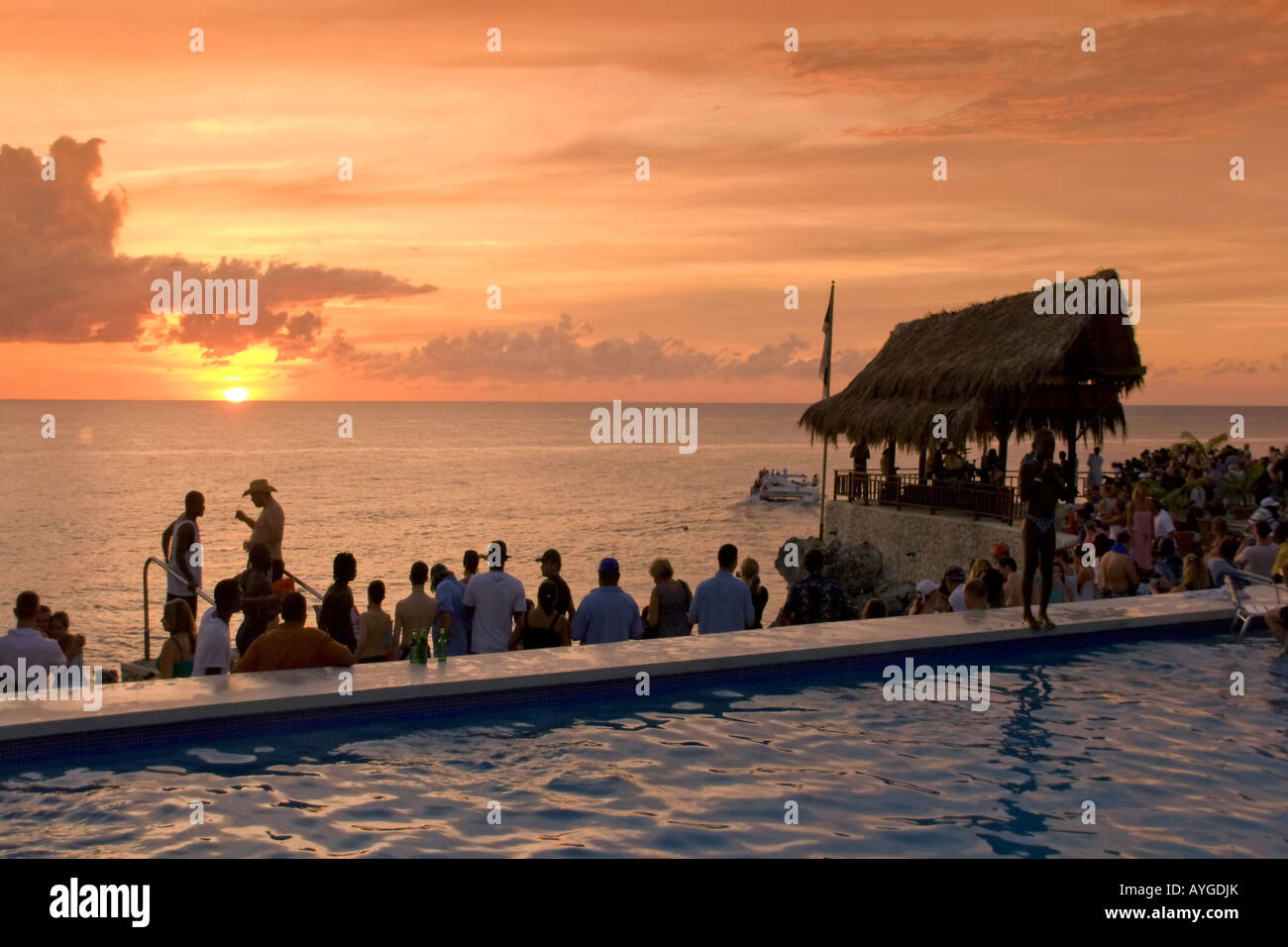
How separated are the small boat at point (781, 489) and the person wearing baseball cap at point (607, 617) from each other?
6867cm

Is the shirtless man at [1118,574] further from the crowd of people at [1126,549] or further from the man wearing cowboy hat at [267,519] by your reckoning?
the man wearing cowboy hat at [267,519]

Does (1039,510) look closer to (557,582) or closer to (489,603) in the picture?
(557,582)

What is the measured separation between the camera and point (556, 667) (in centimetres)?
780

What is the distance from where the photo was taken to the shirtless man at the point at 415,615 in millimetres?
9031

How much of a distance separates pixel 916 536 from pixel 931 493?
1.13 m

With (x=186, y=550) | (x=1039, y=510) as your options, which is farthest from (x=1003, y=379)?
(x=186, y=550)

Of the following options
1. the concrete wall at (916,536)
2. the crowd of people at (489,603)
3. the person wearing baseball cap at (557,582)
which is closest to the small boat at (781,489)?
the concrete wall at (916,536)

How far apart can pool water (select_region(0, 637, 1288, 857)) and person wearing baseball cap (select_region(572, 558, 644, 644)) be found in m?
1.00

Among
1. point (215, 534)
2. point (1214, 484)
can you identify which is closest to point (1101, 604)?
point (1214, 484)

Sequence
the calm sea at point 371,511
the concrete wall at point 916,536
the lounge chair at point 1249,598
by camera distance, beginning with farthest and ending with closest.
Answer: the calm sea at point 371,511, the concrete wall at point 916,536, the lounge chair at point 1249,598

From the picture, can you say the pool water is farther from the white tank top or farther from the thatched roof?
the thatched roof

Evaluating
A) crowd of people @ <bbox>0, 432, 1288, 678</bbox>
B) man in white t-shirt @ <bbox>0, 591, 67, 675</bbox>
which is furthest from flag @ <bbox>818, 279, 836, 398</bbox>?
man in white t-shirt @ <bbox>0, 591, 67, 675</bbox>

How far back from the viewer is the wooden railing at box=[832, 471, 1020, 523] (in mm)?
24516

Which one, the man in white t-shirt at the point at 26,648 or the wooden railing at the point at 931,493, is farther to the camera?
the wooden railing at the point at 931,493
